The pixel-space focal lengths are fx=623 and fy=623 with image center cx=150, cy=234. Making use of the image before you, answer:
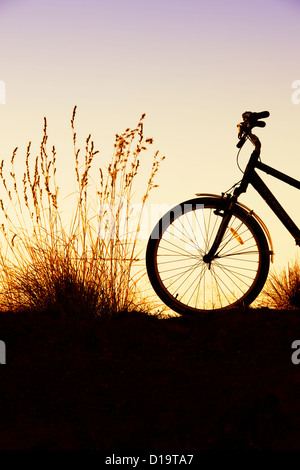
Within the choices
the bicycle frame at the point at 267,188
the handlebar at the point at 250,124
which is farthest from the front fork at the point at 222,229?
the handlebar at the point at 250,124

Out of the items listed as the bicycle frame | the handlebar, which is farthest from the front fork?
the handlebar

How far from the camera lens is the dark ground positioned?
2.78 metres

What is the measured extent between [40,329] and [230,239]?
1516 millimetres

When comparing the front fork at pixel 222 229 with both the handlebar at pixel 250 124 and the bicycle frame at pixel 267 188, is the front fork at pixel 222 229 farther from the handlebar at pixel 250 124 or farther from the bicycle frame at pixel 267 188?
the handlebar at pixel 250 124

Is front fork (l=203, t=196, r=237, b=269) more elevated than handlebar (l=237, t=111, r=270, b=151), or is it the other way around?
handlebar (l=237, t=111, r=270, b=151)

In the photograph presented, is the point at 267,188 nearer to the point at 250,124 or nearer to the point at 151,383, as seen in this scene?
the point at 250,124

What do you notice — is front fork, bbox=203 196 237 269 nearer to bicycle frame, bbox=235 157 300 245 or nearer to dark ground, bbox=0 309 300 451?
bicycle frame, bbox=235 157 300 245

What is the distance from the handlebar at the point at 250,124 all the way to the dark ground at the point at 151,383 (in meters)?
1.24

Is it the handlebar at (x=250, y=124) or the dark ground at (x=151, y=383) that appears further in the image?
the handlebar at (x=250, y=124)

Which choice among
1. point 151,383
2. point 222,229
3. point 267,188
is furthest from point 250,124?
point 151,383

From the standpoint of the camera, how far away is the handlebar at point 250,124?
449cm

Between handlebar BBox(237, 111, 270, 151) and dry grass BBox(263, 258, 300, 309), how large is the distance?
136 centimetres

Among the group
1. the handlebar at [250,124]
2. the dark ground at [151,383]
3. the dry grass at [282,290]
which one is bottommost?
the dark ground at [151,383]
